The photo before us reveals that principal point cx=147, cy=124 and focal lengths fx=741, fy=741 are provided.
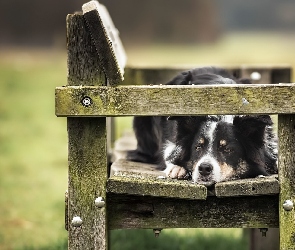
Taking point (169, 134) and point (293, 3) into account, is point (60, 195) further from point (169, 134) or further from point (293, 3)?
point (293, 3)

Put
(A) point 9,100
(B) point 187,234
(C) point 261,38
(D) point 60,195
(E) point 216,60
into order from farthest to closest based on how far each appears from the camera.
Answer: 1. (C) point 261,38
2. (E) point 216,60
3. (A) point 9,100
4. (D) point 60,195
5. (B) point 187,234

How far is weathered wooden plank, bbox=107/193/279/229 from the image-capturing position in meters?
3.82

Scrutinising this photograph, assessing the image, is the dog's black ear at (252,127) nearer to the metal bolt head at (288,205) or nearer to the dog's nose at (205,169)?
the dog's nose at (205,169)

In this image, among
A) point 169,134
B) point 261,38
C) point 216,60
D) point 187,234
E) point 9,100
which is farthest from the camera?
point 261,38

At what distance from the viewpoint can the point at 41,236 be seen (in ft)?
21.0

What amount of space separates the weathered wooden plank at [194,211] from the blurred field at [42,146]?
6.50ft

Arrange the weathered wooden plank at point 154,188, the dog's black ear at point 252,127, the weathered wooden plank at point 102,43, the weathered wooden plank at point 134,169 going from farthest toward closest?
the dog's black ear at point 252,127
the weathered wooden plank at point 134,169
the weathered wooden plank at point 154,188
the weathered wooden plank at point 102,43

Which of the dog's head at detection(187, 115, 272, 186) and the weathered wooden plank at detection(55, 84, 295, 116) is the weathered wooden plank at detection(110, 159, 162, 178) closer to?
the dog's head at detection(187, 115, 272, 186)

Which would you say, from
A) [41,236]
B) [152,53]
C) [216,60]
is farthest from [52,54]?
[41,236]

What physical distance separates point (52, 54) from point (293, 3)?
368 inches

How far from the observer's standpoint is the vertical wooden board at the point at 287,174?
12.1ft

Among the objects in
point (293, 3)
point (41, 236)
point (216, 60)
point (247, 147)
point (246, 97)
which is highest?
point (293, 3)

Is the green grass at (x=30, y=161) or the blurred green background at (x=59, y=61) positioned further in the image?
the green grass at (x=30, y=161)

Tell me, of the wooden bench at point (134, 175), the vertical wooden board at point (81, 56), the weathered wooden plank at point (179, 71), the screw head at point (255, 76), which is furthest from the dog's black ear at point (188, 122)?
the weathered wooden plank at point (179, 71)
